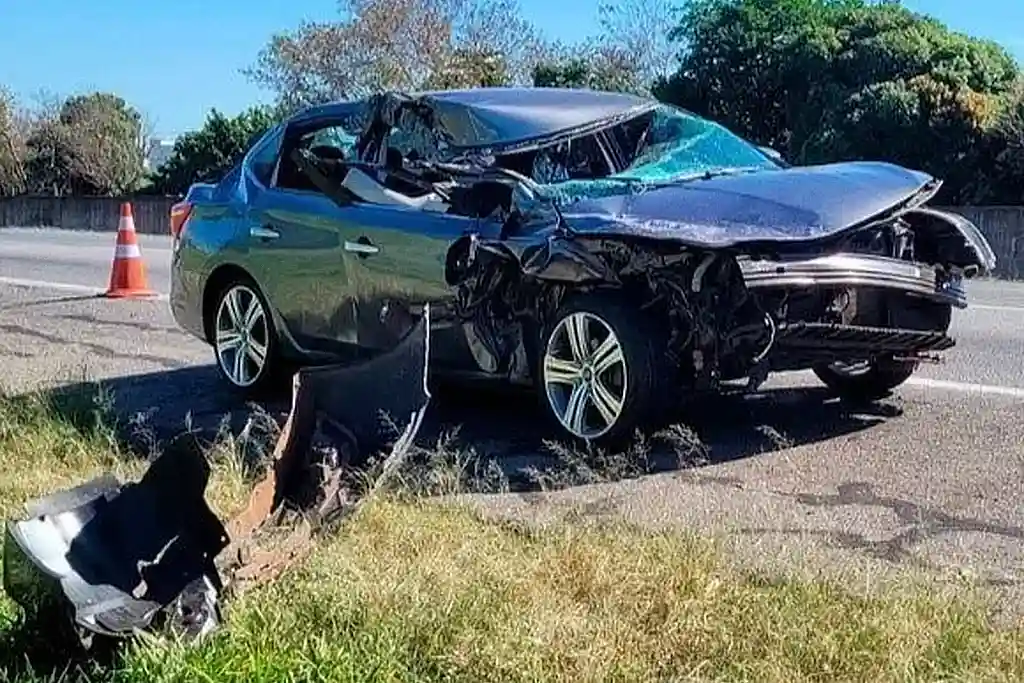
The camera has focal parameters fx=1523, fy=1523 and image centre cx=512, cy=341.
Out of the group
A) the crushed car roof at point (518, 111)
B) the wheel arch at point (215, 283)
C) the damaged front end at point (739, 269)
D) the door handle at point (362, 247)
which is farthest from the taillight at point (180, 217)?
the damaged front end at point (739, 269)

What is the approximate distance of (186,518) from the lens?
4.60 metres

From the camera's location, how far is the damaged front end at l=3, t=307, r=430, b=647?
413 centimetres

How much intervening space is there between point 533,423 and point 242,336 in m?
1.97

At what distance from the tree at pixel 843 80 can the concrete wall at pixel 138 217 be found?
3.84m

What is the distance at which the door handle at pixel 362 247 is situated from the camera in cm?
738

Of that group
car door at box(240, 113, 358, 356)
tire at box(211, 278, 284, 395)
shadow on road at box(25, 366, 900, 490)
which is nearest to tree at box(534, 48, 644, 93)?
tire at box(211, 278, 284, 395)

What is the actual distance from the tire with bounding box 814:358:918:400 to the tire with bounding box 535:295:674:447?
137 centimetres

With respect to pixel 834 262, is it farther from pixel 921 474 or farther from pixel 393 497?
pixel 393 497

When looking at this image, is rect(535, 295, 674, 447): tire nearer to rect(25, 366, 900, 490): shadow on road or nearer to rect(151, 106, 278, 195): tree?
rect(25, 366, 900, 490): shadow on road

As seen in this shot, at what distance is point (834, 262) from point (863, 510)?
115 centimetres

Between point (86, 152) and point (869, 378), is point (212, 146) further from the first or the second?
point (869, 378)

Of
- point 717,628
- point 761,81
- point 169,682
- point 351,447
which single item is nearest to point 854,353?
point 351,447

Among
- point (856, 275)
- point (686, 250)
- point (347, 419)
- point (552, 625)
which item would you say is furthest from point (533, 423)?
point (552, 625)

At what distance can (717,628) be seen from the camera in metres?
4.02
